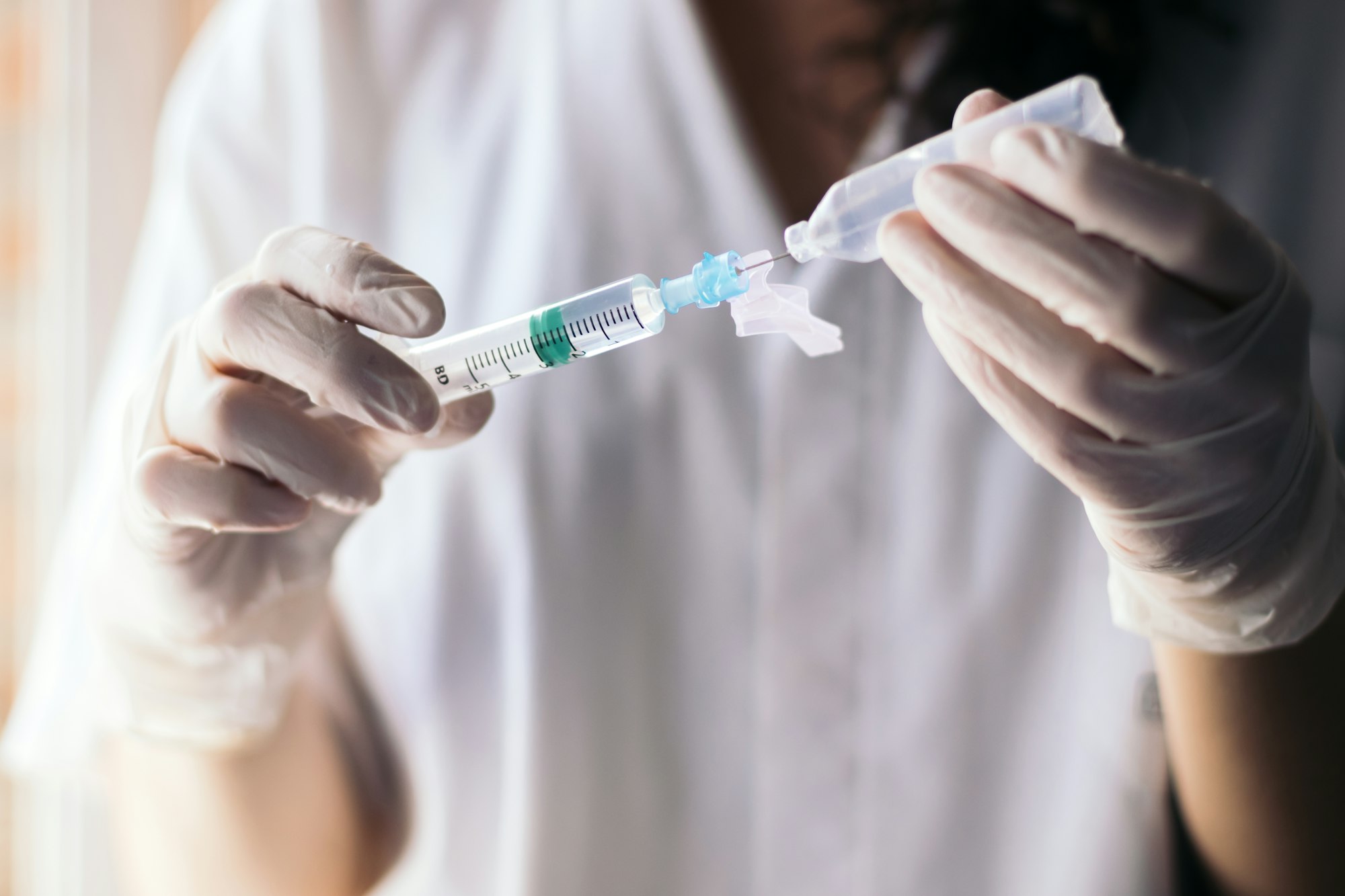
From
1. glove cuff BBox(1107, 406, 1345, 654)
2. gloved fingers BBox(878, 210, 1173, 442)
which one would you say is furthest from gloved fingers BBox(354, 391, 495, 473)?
glove cuff BBox(1107, 406, 1345, 654)

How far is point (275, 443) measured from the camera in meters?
0.69

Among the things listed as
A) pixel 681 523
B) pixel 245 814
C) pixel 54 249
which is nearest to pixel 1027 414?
pixel 681 523

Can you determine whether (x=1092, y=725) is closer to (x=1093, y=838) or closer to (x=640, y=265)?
(x=1093, y=838)

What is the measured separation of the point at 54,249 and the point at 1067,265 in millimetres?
1551

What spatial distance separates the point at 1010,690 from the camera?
96cm

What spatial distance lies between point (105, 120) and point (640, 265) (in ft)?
3.43

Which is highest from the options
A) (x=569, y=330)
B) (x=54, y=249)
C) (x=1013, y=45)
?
(x=54, y=249)

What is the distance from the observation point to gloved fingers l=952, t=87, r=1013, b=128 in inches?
23.8

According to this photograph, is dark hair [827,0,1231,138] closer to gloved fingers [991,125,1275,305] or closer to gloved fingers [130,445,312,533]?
gloved fingers [991,125,1275,305]

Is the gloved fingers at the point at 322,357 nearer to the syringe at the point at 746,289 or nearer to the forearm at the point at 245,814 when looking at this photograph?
the syringe at the point at 746,289

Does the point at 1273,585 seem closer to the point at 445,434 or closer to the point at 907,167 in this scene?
the point at 907,167

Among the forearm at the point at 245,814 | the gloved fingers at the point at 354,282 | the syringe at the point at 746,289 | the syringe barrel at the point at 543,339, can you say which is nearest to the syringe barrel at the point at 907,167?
the syringe at the point at 746,289

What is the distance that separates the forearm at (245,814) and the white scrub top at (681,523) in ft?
0.29

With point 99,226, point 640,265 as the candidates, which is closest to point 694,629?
point 640,265
